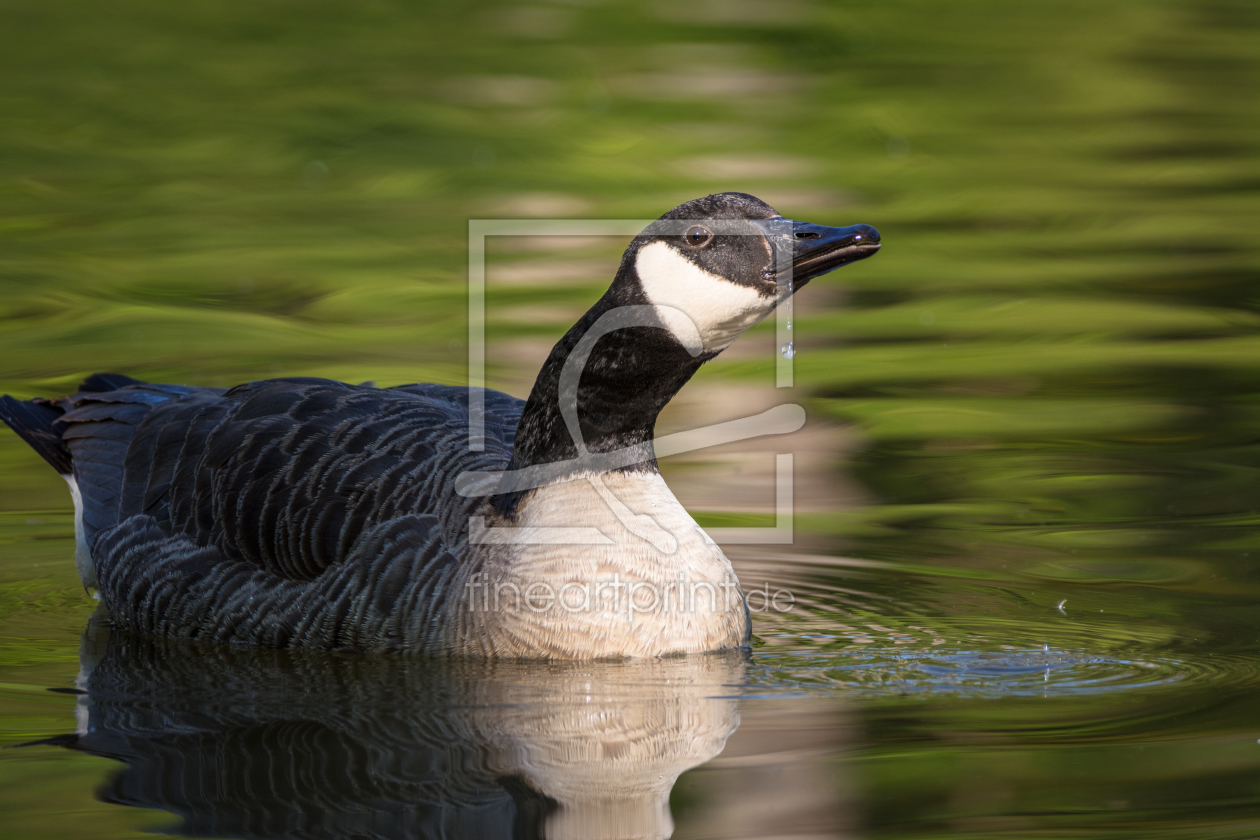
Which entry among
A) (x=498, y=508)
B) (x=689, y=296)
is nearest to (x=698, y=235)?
(x=689, y=296)

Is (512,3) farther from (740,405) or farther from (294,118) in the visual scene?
(740,405)

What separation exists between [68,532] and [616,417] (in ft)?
13.6

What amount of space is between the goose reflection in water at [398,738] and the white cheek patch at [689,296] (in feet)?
5.27

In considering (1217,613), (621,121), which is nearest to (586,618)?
(1217,613)

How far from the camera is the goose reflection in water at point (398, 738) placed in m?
6.11

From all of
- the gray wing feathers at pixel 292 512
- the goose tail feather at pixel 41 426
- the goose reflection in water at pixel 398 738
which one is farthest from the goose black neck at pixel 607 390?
the goose tail feather at pixel 41 426

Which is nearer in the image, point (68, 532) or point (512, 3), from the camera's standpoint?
point (68, 532)

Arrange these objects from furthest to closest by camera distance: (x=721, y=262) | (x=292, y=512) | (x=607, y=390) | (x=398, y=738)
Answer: (x=292, y=512), (x=607, y=390), (x=721, y=262), (x=398, y=738)

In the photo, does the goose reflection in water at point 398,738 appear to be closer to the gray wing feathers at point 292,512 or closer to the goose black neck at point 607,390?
the gray wing feathers at point 292,512

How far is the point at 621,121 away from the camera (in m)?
22.5

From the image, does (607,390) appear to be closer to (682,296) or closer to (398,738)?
(682,296)

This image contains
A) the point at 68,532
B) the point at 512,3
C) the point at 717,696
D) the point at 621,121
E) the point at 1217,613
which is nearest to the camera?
the point at 717,696

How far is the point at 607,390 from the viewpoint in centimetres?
764

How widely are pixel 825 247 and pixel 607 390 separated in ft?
4.02
